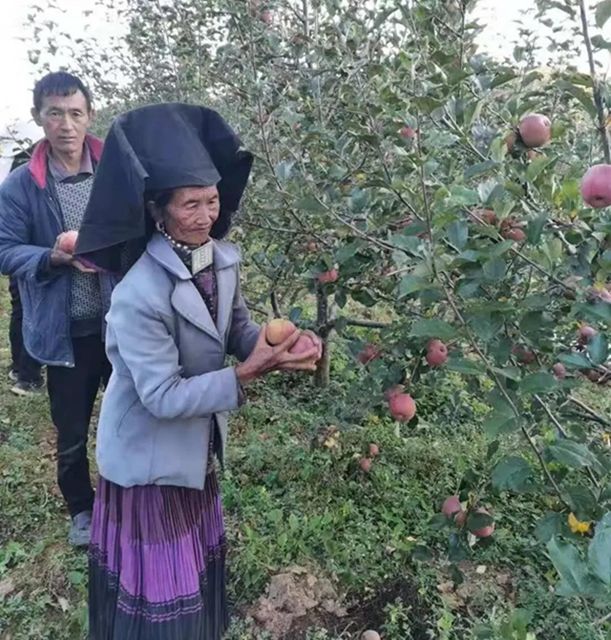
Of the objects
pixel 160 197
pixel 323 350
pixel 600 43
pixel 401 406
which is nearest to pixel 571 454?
pixel 401 406

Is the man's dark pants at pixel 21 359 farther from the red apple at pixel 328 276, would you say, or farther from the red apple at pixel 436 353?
the red apple at pixel 436 353

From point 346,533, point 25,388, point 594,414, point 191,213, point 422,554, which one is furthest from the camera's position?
point 25,388

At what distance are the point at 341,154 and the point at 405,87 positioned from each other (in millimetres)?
252

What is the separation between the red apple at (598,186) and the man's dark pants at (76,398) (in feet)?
5.11

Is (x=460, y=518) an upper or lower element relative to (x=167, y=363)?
lower

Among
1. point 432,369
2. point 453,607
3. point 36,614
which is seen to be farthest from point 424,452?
point 36,614

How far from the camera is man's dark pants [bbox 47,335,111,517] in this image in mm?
2141

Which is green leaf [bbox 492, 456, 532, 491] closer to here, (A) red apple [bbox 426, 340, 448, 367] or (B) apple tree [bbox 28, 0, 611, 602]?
(B) apple tree [bbox 28, 0, 611, 602]

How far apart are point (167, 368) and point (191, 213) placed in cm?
34

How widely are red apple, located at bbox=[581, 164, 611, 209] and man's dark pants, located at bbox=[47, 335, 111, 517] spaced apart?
5.11 ft

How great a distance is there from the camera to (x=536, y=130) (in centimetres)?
129

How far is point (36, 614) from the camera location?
7.32ft

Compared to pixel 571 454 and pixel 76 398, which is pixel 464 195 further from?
pixel 76 398

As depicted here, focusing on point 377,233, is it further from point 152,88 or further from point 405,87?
point 152,88
